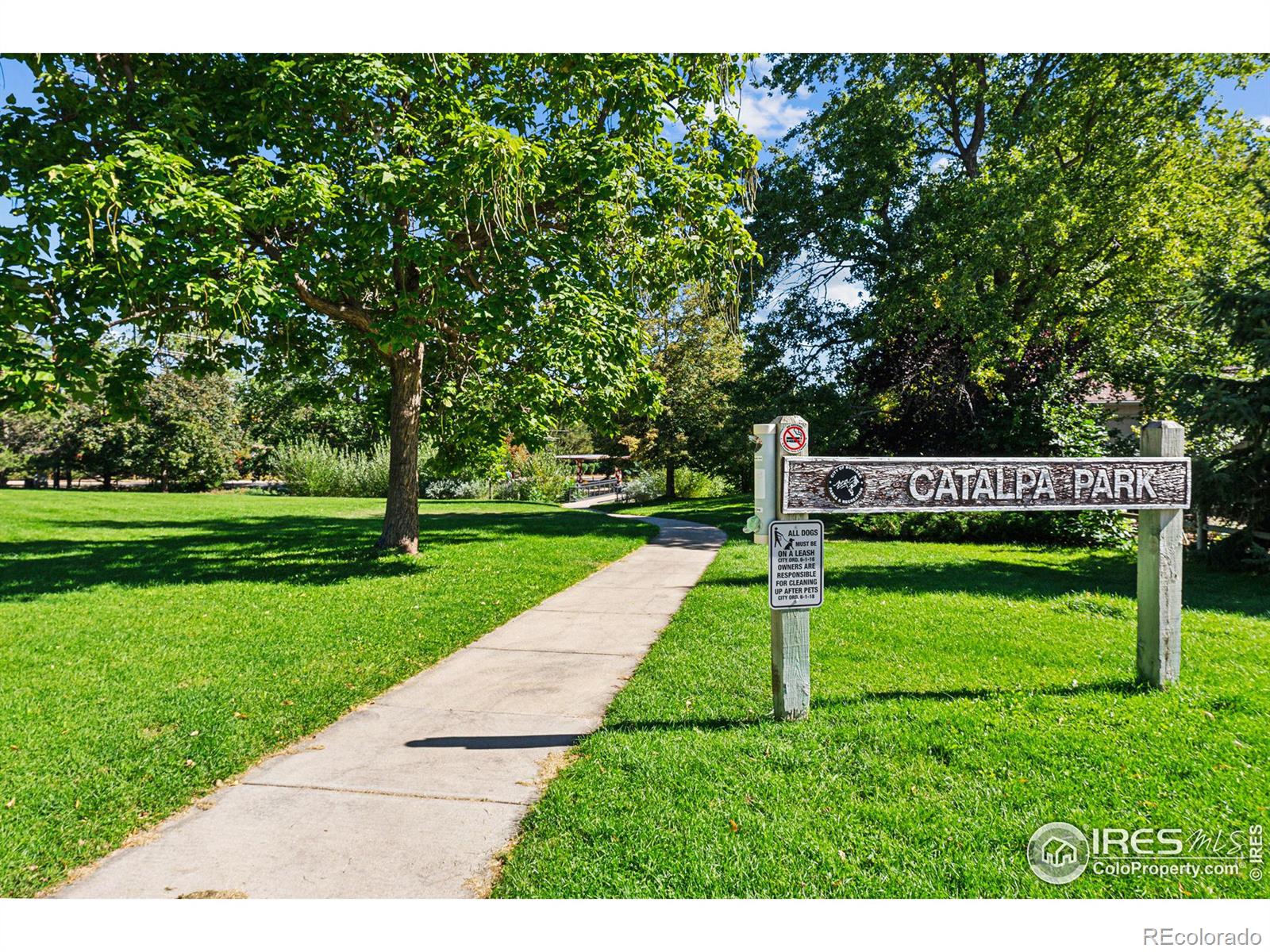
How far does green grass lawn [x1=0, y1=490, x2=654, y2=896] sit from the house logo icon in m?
4.11

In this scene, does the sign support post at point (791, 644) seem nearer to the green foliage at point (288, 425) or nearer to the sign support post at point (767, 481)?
the sign support post at point (767, 481)

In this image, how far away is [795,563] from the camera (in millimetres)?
4527

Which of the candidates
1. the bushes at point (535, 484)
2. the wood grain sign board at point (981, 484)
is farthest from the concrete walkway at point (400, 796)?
the bushes at point (535, 484)

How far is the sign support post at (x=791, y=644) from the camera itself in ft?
14.9

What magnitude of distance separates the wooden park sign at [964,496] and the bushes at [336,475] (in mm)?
27106

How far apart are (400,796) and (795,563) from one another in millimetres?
2641

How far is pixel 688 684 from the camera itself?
17.8 ft

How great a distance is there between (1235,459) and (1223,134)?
30.3 ft

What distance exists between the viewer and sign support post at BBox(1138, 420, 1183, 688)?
5129 millimetres

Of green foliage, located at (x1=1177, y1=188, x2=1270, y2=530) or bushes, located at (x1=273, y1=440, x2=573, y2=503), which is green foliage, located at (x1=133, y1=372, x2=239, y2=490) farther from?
green foliage, located at (x1=1177, y1=188, x2=1270, y2=530)

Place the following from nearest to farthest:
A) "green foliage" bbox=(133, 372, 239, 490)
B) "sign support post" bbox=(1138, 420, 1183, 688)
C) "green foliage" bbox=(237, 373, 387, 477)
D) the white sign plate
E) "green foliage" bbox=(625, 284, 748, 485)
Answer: the white sign plate
"sign support post" bbox=(1138, 420, 1183, 688)
"green foliage" bbox=(625, 284, 748, 485)
"green foliage" bbox=(133, 372, 239, 490)
"green foliage" bbox=(237, 373, 387, 477)

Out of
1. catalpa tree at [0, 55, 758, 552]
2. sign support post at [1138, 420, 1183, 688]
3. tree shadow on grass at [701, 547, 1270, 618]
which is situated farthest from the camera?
tree shadow on grass at [701, 547, 1270, 618]

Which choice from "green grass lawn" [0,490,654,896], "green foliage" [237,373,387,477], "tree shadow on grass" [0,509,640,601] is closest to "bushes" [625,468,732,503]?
"tree shadow on grass" [0,509,640,601]

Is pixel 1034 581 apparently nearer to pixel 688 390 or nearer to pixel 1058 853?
pixel 1058 853
